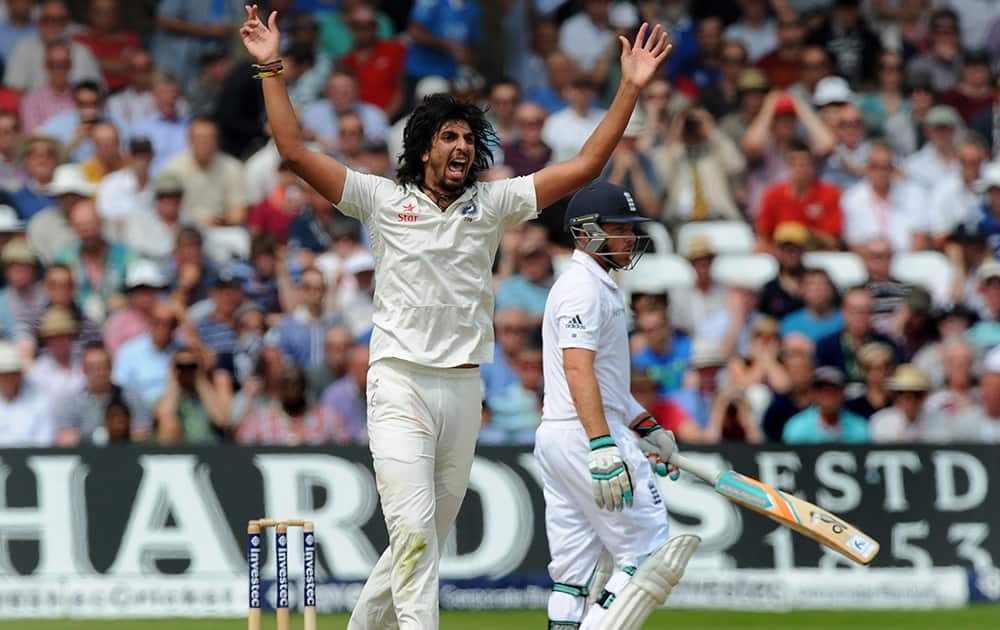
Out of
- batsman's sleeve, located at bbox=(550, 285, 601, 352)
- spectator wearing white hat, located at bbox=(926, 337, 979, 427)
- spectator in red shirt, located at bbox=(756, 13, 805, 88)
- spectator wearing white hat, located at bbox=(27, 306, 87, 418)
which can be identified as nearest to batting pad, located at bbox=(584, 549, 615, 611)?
batsman's sleeve, located at bbox=(550, 285, 601, 352)

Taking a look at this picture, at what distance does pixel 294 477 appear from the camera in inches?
435

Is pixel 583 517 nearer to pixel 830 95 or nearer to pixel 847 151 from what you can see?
pixel 847 151

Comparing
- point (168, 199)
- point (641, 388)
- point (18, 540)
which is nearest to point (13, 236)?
point (168, 199)

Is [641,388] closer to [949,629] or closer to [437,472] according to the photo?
[949,629]

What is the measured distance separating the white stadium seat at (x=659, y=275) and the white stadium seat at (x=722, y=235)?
37cm

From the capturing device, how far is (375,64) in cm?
1482

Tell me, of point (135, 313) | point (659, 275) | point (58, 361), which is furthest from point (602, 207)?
point (135, 313)

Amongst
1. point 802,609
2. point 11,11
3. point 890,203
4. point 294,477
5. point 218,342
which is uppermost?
point 11,11

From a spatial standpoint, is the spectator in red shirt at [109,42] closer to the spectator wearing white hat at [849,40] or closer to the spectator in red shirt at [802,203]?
the spectator in red shirt at [802,203]

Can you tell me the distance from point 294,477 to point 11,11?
20.4 ft

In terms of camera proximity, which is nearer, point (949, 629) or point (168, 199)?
point (949, 629)

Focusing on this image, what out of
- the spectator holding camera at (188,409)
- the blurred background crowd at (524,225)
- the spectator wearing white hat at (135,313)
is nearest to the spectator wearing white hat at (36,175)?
the blurred background crowd at (524,225)

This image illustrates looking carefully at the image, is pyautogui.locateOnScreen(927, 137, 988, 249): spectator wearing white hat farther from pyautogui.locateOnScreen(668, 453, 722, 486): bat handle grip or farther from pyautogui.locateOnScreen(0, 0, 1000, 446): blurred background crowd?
pyautogui.locateOnScreen(668, 453, 722, 486): bat handle grip

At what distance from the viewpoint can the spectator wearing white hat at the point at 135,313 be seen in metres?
12.3
